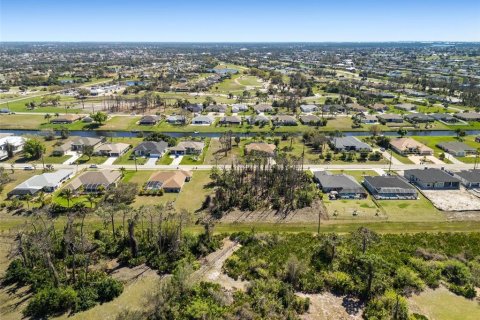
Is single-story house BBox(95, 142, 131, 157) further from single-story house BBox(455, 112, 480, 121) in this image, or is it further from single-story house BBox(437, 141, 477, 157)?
single-story house BBox(455, 112, 480, 121)

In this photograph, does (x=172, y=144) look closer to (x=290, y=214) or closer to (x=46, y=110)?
(x=290, y=214)

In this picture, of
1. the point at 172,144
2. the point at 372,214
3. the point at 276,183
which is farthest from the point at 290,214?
the point at 172,144

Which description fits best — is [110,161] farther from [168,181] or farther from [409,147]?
[409,147]

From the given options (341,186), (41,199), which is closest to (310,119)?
(341,186)

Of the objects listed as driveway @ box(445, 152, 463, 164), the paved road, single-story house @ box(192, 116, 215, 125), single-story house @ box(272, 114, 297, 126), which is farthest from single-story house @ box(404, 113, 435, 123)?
single-story house @ box(192, 116, 215, 125)

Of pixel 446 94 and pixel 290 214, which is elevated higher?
pixel 446 94

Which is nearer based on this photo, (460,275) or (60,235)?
(460,275)
